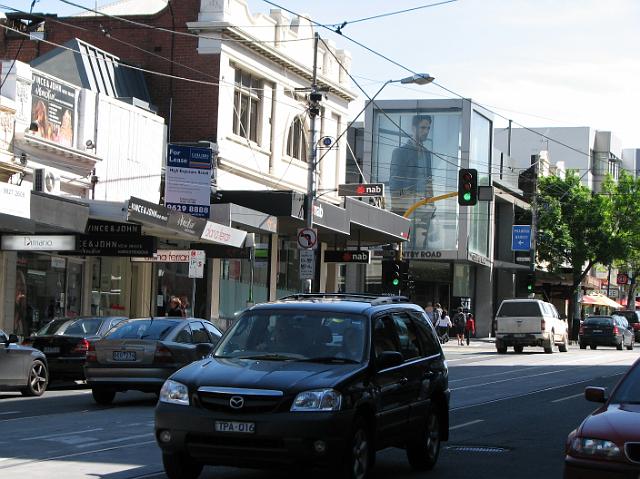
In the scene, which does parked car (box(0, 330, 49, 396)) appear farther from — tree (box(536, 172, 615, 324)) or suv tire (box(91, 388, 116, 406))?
tree (box(536, 172, 615, 324))

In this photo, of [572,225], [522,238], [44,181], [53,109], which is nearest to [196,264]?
[44,181]

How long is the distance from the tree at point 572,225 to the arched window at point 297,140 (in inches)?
1107

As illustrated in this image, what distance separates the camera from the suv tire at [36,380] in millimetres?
20578

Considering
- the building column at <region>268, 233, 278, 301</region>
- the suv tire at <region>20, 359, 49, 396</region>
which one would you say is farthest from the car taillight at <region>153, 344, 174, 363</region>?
the building column at <region>268, 233, 278, 301</region>

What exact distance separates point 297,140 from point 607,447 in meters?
35.6

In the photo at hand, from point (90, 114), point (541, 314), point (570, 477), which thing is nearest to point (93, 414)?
point (570, 477)

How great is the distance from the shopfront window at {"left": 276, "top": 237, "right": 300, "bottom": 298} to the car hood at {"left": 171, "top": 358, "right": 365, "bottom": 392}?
1264 inches

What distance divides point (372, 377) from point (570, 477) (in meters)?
2.48

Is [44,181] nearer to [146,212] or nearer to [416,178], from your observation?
[146,212]

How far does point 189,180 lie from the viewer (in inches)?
1297

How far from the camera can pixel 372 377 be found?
10430 millimetres

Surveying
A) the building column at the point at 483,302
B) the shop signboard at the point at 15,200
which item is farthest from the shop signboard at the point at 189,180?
the building column at the point at 483,302

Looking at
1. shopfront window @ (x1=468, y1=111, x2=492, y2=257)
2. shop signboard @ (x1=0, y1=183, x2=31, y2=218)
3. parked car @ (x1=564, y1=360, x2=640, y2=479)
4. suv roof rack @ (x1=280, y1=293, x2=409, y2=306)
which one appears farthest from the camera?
shopfront window @ (x1=468, y1=111, x2=492, y2=257)

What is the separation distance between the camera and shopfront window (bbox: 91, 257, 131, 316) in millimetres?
33656
